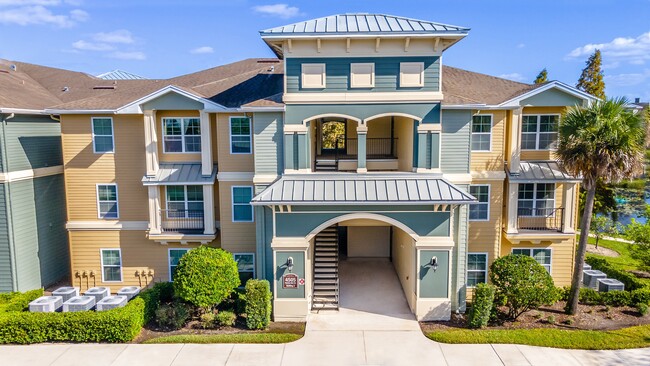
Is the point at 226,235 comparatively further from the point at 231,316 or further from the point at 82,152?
the point at 82,152

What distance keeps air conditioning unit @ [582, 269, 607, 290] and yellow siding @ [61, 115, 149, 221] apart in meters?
20.2

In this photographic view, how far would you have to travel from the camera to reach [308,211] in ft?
52.2

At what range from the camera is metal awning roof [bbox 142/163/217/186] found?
710 inches

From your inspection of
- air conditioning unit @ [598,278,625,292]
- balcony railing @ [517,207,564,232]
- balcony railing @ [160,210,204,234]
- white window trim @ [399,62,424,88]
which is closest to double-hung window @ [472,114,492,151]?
white window trim @ [399,62,424,88]

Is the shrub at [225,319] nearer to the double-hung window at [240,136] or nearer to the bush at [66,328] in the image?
the bush at [66,328]

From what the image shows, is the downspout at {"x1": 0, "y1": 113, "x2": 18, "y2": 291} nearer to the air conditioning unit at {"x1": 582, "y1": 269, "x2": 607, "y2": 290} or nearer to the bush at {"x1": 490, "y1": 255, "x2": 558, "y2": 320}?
the bush at {"x1": 490, "y1": 255, "x2": 558, "y2": 320}

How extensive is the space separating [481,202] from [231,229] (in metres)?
10.7

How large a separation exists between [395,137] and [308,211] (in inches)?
258

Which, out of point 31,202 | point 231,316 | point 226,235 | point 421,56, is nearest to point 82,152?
point 31,202

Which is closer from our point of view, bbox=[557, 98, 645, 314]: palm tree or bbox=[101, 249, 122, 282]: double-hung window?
bbox=[557, 98, 645, 314]: palm tree

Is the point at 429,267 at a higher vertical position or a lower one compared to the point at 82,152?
lower

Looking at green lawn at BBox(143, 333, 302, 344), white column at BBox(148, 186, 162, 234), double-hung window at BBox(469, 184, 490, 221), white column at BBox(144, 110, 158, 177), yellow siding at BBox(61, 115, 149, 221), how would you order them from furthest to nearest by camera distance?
yellow siding at BBox(61, 115, 149, 221) < white column at BBox(148, 186, 162, 234) < double-hung window at BBox(469, 184, 490, 221) < white column at BBox(144, 110, 158, 177) < green lawn at BBox(143, 333, 302, 344)

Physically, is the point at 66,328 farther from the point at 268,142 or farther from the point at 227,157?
the point at 268,142

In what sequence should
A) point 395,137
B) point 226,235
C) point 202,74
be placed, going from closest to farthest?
point 226,235
point 395,137
point 202,74
